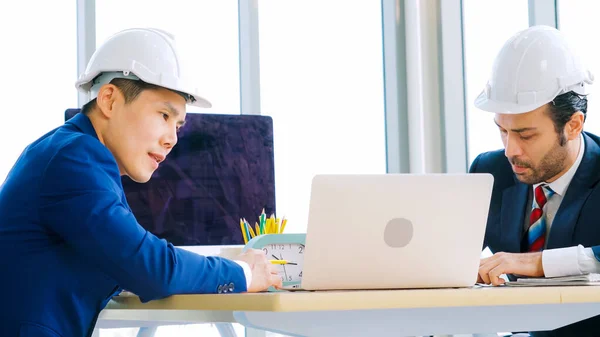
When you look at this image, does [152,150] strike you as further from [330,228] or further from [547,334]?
[547,334]

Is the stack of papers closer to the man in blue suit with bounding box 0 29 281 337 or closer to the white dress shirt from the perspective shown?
the white dress shirt

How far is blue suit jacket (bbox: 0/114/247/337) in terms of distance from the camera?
5.08 feet

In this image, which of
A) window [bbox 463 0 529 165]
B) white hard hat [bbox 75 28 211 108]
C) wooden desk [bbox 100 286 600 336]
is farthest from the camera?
window [bbox 463 0 529 165]

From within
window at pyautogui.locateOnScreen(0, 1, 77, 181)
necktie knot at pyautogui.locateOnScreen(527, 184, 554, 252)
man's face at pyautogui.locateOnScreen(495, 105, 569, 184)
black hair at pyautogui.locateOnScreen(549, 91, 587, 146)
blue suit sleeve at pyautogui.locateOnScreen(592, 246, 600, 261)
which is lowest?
blue suit sleeve at pyautogui.locateOnScreen(592, 246, 600, 261)

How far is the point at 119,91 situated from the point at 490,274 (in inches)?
36.3

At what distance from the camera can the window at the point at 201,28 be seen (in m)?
4.12

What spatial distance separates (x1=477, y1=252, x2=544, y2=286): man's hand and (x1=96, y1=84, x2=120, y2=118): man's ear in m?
0.91

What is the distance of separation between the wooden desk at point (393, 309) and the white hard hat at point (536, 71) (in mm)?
827

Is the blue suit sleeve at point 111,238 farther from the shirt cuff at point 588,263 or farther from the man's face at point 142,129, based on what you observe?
the shirt cuff at point 588,263

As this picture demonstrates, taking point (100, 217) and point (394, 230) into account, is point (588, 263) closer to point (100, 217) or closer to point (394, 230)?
point (394, 230)

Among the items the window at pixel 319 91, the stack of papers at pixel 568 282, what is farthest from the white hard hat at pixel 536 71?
the window at pixel 319 91

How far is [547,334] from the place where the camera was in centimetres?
A: 232

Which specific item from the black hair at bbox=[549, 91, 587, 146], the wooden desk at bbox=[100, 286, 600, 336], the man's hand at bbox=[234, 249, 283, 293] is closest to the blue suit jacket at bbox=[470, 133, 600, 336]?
the black hair at bbox=[549, 91, 587, 146]

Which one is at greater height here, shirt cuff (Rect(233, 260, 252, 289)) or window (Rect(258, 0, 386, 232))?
window (Rect(258, 0, 386, 232))
